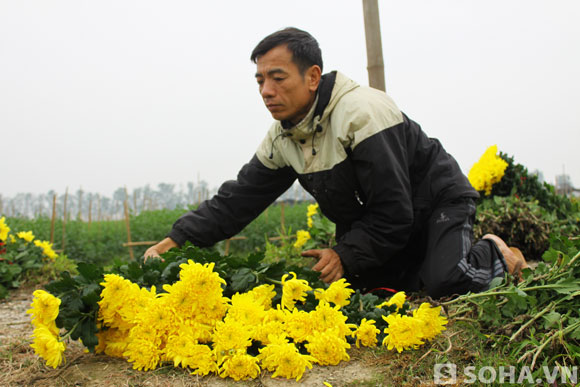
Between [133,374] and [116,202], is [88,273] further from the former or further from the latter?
[116,202]

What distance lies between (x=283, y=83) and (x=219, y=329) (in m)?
1.57

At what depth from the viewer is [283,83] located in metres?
2.76

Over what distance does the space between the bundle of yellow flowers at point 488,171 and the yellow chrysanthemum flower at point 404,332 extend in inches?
144

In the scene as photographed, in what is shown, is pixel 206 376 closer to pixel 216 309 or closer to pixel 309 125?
pixel 216 309

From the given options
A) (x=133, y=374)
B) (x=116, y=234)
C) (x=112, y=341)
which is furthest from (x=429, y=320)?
(x=116, y=234)

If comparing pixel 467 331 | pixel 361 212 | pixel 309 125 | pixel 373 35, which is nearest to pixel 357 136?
pixel 309 125

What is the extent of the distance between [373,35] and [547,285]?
310 cm

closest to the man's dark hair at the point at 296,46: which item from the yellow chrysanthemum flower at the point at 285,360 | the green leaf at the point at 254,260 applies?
the green leaf at the point at 254,260

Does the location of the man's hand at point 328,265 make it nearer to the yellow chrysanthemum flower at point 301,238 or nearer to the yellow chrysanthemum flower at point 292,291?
the yellow chrysanthemum flower at point 292,291

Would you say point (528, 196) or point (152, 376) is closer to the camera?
point (152, 376)

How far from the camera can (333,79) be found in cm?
294

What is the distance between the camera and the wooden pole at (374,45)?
4.29 meters

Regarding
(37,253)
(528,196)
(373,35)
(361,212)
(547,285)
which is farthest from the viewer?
(37,253)

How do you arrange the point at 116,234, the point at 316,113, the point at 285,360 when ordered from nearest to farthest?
the point at 285,360
the point at 316,113
the point at 116,234
